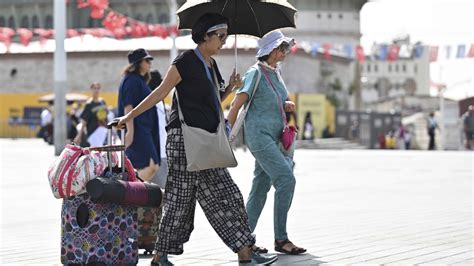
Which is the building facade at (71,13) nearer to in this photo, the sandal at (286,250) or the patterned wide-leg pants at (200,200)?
the sandal at (286,250)

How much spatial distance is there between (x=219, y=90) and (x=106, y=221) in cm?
119

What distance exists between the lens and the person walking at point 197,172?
24.5 feet

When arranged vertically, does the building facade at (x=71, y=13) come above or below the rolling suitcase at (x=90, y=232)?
above

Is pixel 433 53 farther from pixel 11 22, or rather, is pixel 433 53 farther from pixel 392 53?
pixel 11 22

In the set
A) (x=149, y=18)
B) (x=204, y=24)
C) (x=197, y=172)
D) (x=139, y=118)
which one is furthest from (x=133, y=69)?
(x=149, y=18)

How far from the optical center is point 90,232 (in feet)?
24.0

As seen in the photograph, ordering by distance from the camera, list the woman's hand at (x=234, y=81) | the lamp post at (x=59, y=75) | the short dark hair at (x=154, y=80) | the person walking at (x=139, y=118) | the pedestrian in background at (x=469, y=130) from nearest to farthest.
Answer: the woman's hand at (x=234, y=81), the person walking at (x=139, y=118), the short dark hair at (x=154, y=80), the lamp post at (x=59, y=75), the pedestrian in background at (x=469, y=130)

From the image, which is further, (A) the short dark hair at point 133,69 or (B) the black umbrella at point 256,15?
(A) the short dark hair at point 133,69

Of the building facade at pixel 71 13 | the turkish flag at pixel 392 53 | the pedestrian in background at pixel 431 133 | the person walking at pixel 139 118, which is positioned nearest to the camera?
the person walking at pixel 139 118

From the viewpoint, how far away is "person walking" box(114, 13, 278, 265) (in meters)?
7.46

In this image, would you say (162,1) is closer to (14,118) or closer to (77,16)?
(77,16)

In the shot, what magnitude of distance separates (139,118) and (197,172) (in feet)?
8.35

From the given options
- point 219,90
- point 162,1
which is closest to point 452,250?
point 219,90

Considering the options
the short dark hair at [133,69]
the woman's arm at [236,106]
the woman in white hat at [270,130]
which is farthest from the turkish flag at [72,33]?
the woman's arm at [236,106]
